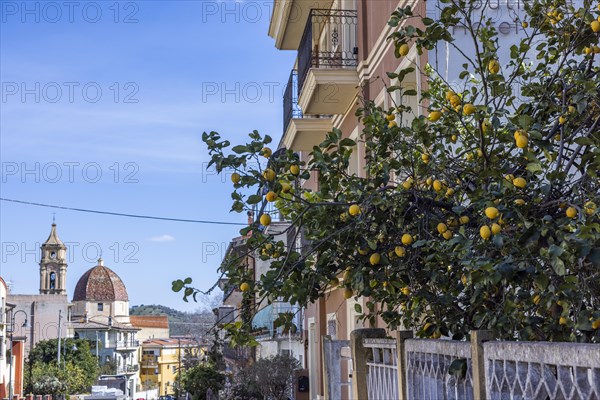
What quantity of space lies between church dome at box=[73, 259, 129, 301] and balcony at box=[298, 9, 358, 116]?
115417mm

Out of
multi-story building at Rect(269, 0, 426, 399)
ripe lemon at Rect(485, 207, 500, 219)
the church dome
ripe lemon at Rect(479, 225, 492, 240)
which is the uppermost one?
the church dome

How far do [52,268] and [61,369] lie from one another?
1857 inches

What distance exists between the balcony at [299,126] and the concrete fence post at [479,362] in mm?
14418

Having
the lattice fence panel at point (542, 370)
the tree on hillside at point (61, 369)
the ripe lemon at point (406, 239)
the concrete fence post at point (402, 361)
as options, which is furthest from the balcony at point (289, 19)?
the tree on hillside at point (61, 369)

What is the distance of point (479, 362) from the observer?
3336 mm

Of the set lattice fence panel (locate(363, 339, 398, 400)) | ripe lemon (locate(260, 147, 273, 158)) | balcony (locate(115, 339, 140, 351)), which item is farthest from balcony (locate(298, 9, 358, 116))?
balcony (locate(115, 339, 140, 351))

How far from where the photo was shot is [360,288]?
5152 millimetres

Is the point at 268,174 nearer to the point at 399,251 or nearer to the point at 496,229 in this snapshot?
the point at 399,251

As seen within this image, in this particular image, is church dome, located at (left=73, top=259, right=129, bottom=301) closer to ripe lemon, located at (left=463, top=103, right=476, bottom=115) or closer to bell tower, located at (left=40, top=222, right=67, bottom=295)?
bell tower, located at (left=40, top=222, right=67, bottom=295)

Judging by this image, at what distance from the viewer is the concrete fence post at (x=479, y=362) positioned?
10.9 feet

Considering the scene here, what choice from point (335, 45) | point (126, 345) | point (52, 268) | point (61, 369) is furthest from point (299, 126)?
point (52, 268)

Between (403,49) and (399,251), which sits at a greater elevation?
(403,49)

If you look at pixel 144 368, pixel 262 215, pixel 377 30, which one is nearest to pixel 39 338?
pixel 144 368

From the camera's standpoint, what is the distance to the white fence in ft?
8.80
